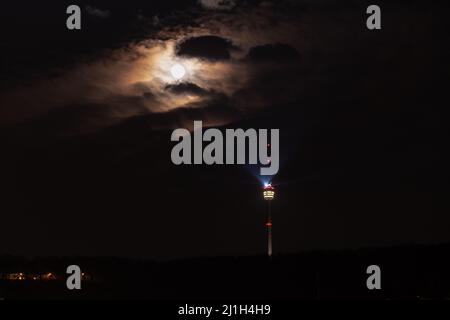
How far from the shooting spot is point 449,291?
181500 mm

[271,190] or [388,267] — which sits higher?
[271,190]
